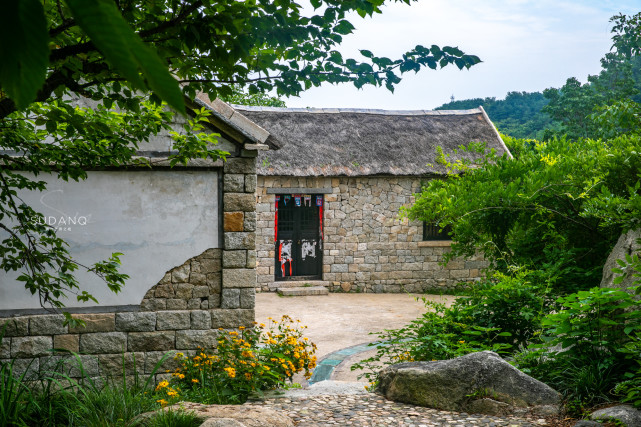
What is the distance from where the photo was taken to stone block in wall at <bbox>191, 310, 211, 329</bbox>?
5969mm

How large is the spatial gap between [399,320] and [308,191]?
13.6 feet

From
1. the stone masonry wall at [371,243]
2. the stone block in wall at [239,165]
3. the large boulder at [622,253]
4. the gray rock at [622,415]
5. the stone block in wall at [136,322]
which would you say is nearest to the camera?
the gray rock at [622,415]

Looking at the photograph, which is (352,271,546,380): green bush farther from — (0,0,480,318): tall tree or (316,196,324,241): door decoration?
(316,196,324,241): door decoration

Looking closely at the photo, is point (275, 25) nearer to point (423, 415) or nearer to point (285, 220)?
point (423, 415)

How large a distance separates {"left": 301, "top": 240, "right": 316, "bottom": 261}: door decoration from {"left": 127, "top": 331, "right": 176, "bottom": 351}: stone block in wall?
7515 millimetres

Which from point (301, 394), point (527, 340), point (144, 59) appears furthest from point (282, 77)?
point (527, 340)

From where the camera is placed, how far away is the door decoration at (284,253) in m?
13.2

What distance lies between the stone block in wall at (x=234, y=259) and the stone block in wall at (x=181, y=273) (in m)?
0.41

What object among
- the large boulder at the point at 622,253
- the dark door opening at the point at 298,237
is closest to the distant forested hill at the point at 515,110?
the dark door opening at the point at 298,237

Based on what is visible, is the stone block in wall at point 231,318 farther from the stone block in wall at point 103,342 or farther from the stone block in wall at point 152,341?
the stone block in wall at point 103,342

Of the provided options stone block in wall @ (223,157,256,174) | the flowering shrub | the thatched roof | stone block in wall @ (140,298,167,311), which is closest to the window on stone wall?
the thatched roof

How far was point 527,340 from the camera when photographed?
584 cm

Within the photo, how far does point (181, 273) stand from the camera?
19.9ft

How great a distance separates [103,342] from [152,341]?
0.49m
